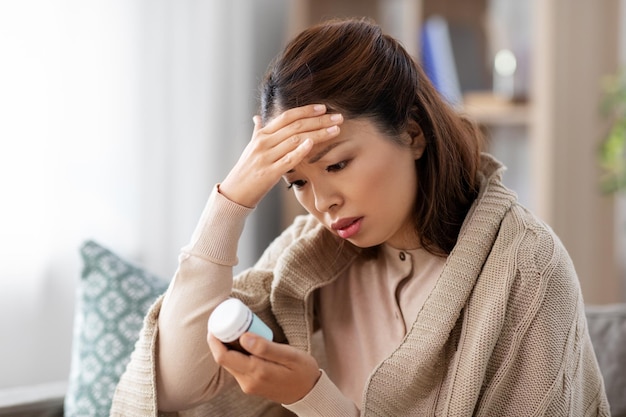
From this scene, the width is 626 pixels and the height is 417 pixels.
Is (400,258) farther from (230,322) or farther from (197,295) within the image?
(230,322)

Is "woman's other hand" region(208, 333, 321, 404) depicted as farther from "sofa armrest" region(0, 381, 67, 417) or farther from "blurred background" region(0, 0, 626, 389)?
"blurred background" region(0, 0, 626, 389)

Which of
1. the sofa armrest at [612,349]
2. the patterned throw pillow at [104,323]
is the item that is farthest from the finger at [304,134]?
the sofa armrest at [612,349]

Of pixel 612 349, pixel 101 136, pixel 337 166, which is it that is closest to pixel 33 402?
pixel 337 166

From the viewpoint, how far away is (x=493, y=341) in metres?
1.25

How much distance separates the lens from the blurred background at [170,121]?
2555 millimetres

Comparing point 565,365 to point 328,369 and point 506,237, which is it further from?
point 328,369

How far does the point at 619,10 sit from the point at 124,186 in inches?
63.8

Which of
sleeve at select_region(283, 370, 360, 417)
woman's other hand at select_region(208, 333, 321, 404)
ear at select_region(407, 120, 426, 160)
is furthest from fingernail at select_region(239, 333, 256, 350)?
ear at select_region(407, 120, 426, 160)

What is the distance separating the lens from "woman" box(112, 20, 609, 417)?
1243 millimetres

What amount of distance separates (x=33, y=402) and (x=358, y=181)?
0.79 meters

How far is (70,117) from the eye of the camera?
8.71 ft

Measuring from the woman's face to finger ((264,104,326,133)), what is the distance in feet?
0.14

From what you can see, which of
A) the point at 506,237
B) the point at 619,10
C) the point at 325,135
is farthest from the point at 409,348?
the point at 619,10

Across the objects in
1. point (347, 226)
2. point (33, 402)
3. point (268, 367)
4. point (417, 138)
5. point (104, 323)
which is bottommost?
point (33, 402)
